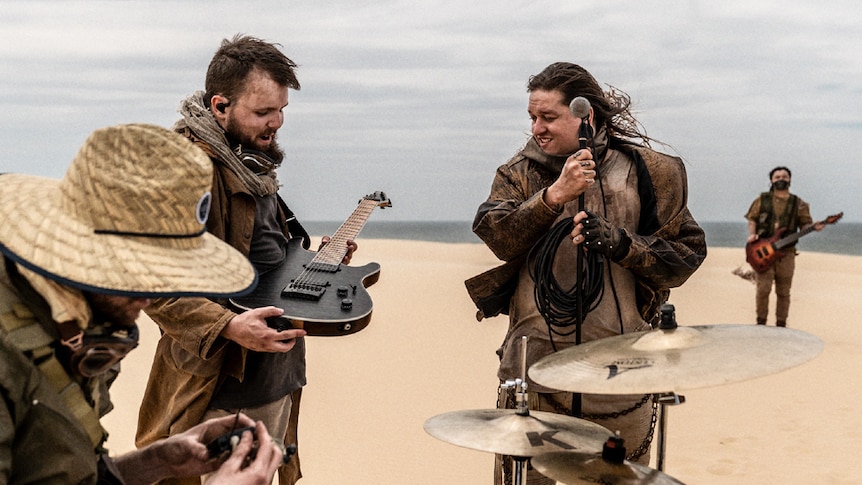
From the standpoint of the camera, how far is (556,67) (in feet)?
11.4

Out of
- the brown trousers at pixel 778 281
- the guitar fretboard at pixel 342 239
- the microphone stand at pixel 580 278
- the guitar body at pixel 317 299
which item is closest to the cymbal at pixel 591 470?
the microphone stand at pixel 580 278

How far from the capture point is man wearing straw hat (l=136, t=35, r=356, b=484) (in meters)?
3.04

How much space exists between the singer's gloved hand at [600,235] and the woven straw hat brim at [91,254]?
1619mm

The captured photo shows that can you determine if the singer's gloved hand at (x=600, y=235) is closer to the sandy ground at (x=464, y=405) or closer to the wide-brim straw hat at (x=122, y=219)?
the wide-brim straw hat at (x=122, y=219)

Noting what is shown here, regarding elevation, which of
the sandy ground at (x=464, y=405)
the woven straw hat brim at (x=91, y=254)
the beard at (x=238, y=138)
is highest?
the beard at (x=238, y=138)

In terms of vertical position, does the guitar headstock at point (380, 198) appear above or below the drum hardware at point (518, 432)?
above

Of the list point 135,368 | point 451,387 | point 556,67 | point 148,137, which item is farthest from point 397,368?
point 148,137

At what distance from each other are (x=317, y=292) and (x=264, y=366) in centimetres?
35

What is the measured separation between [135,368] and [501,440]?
8.40 meters

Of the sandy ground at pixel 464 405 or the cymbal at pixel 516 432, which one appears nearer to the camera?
the cymbal at pixel 516 432

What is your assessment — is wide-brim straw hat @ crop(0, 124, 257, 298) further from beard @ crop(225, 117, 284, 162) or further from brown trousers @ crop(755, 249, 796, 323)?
brown trousers @ crop(755, 249, 796, 323)

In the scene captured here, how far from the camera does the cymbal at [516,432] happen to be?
104 inches

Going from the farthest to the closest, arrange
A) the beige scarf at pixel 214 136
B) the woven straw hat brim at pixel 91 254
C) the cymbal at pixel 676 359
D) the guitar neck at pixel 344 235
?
1. the guitar neck at pixel 344 235
2. the beige scarf at pixel 214 136
3. the cymbal at pixel 676 359
4. the woven straw hat brim at pixel 91 254

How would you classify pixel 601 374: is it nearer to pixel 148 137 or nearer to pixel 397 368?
pixel 148 137
